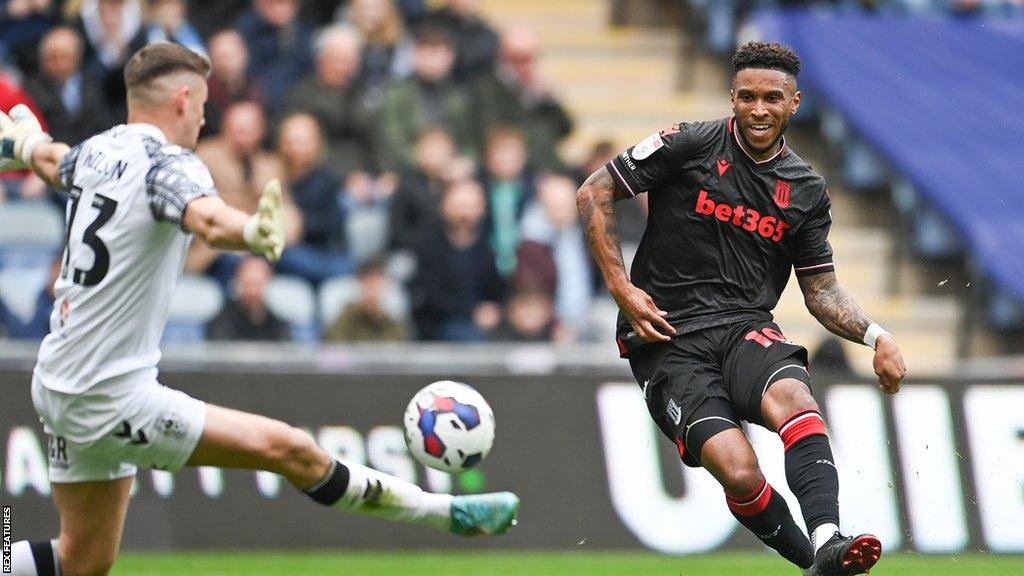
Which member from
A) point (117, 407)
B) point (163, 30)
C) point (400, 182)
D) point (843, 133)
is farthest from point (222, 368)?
point (843, 133)

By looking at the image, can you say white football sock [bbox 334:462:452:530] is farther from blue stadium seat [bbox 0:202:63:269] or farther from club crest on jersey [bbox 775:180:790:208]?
blue stadium seat [bbox 0:202:63:269]

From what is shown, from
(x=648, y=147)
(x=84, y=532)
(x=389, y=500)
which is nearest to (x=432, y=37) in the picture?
(x=648, y=147)

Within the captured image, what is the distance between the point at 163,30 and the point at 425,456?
7.77m

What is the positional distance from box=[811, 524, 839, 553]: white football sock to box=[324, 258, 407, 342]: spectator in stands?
6776 millimetres

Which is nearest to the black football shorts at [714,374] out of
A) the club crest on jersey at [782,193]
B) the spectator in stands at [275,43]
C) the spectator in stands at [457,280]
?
the club crest on jersey at [782,193]

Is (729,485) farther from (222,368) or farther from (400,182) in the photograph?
(400,182)

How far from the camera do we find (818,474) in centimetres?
744

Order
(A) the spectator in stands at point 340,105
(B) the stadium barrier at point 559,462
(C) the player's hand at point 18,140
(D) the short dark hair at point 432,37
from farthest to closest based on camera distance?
(D) the short dark hair at point 432,37 → (A) the spectator in stands at point 340,105 → (B) the stadium barrier at point 559,462 → (C) the player's hand at point 18,140

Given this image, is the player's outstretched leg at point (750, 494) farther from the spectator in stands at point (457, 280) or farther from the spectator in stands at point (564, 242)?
the spectator in stands at point (564, 242)

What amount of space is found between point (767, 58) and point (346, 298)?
6851 mm

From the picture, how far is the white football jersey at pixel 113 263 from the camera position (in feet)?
22.7

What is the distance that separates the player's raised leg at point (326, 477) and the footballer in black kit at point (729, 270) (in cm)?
100

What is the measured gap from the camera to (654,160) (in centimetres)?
802

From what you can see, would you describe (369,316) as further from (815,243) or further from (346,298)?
(815,243)
